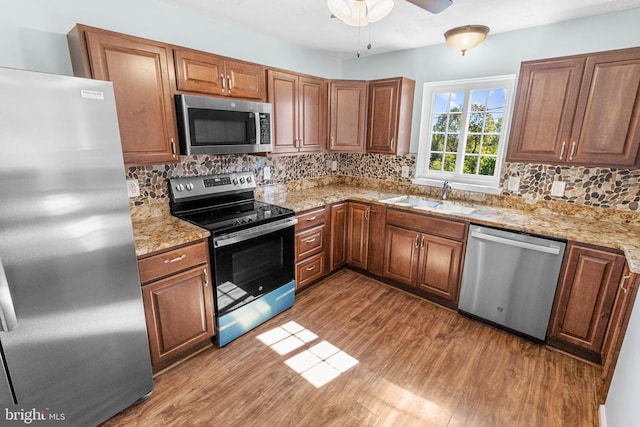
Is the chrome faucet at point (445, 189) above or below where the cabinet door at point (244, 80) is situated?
below

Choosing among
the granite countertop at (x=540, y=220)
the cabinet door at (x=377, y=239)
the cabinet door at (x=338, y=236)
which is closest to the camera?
the granite countertop at (x=540, y=220)

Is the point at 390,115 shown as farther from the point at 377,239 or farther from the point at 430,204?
the point at 377,239

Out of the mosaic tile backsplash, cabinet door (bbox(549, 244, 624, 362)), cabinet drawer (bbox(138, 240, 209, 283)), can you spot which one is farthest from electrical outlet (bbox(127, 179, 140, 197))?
cabinet door (bbox(549, 244, 624, 362))

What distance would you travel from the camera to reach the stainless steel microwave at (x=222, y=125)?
2051 mm

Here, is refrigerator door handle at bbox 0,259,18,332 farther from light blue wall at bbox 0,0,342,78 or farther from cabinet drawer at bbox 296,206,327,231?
cabinet drawer at bbox 296,206,327,231

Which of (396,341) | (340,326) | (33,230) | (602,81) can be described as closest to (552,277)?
(396,341)

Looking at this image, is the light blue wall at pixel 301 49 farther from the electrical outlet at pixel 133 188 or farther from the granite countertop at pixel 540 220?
the electrical outlet at pixel 133 188

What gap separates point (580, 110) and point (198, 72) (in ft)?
8.83

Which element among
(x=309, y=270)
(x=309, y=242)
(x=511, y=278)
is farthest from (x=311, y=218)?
(x=511, y=278)

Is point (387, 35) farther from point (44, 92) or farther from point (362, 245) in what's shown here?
point (44, 92)

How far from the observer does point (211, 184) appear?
2.55 m

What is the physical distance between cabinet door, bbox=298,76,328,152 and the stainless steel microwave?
480 millimetres

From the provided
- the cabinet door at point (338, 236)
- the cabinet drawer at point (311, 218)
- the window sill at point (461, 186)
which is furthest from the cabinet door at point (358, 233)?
the window sill at point (461, 186)

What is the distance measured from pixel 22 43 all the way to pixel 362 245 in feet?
9.76
